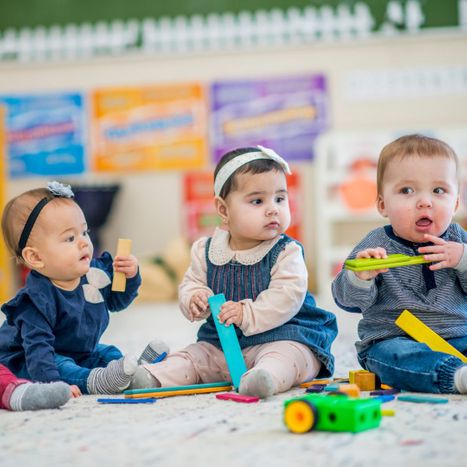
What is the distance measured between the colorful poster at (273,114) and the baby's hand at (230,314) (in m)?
2.55

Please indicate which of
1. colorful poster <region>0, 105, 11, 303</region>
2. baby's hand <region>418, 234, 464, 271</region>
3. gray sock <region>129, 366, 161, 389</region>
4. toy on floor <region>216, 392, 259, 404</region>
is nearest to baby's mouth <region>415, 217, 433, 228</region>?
baby's hand <region>418, 234, 464, 271</region>

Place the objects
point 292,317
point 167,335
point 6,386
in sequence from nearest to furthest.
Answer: point 6,386
point 292,317
point 167,335

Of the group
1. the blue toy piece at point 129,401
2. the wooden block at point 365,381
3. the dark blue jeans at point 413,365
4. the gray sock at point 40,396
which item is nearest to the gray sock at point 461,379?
the dark blue jeans at point 413,365

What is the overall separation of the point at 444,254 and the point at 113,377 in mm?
560

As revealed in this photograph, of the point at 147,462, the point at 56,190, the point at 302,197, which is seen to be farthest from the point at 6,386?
the point at 302,197

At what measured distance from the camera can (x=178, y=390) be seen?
1.29 metres

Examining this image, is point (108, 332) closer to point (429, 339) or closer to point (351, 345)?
point (351, 345)

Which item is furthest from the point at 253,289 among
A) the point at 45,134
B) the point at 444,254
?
the point at 45,134

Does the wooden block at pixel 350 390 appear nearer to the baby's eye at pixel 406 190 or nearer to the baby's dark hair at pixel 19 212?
the baby's eye at pixel 406 190

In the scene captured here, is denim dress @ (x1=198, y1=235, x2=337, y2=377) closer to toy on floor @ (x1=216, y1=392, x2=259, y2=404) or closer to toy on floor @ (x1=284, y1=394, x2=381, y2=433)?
toy on floor @ (x1=216, y1=392, x2=259, y2=404)

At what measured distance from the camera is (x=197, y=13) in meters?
3.74

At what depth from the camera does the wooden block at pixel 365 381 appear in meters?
1.28

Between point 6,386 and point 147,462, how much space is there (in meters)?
0.47

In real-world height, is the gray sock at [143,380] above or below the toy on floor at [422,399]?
above
